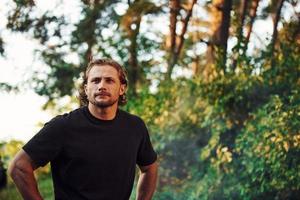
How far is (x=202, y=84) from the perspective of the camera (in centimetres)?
861

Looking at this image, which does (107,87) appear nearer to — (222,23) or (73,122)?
(73,122)

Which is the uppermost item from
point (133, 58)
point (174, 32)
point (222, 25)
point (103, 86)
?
point (174, 32)

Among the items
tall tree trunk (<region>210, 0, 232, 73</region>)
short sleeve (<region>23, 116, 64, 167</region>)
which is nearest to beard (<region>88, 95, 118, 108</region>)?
short sleeve (<region>23, 116, 64, 167</region>)

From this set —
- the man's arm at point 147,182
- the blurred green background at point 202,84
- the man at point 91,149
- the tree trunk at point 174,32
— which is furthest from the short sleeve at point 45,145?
the tree trunk at point 174,32

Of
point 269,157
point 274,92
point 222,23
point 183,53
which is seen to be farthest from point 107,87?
point 183,53

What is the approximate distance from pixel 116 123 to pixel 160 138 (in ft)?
20.7

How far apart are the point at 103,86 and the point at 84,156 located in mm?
387

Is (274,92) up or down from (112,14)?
down

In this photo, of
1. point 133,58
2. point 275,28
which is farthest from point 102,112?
point 133,58

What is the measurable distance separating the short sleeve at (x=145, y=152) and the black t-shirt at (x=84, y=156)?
221 millimetres

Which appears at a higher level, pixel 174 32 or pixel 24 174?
pixel 174 32

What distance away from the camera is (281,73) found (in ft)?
26.4

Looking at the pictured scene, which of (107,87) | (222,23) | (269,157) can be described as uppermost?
(222,23)

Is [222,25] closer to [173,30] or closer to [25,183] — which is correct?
[173,30]
